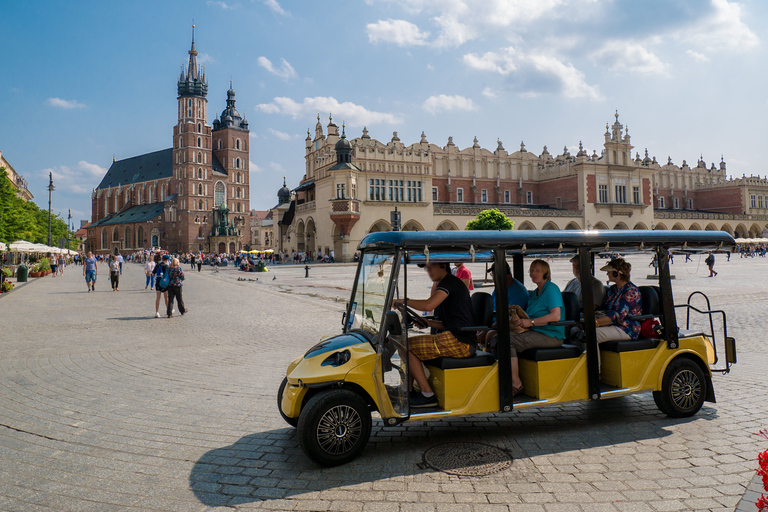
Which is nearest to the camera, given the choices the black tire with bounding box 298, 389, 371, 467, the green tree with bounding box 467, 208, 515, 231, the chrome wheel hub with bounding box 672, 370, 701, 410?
the black tire with bounding box 298, 389, 371, 467

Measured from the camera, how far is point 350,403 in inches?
164

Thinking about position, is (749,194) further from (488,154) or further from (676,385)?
(676,385)

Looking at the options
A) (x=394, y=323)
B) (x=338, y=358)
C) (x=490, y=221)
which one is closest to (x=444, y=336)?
(x=394, y=323)

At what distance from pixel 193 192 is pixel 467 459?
101423mm

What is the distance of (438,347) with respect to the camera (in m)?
4.48

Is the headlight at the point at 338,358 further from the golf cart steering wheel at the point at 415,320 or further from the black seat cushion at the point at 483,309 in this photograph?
the black seat cushion at the point at 483,309

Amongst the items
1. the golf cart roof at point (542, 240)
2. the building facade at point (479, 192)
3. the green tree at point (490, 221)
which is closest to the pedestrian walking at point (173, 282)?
the golf cart roof at point (542, 240)

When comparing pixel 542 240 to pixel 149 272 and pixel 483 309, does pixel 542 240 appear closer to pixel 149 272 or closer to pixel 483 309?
pixel 483 309

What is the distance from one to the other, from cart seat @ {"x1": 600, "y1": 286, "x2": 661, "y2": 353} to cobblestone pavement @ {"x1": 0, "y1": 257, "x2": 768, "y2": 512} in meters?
0.73

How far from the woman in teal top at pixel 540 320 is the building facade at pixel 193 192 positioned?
94.3m

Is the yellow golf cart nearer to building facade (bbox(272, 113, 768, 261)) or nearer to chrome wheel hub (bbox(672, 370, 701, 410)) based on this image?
chrome wheel hub (bbox(672, 370, 701, 410))

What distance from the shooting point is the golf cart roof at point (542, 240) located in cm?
438

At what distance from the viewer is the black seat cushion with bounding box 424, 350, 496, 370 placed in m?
4.39

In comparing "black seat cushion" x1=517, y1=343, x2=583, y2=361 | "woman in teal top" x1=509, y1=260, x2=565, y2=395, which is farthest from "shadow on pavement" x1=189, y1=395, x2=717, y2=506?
"black seat cushion" x1=517, y1=343, x2=583, y2=361
